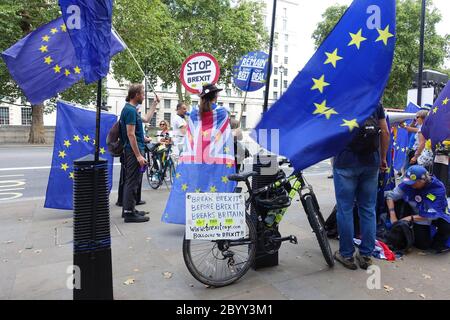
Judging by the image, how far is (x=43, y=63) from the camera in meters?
4.63

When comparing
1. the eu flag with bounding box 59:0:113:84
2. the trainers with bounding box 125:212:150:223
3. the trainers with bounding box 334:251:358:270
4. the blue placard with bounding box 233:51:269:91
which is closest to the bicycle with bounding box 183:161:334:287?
the trainers with bounding box 334:251:358:270

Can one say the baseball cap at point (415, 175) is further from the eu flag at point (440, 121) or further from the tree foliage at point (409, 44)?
the tree foliage at point (409, 44)

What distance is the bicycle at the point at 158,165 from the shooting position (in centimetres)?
852

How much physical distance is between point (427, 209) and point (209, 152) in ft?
8.40

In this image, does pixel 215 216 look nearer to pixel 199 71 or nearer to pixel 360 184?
pixel 360 184

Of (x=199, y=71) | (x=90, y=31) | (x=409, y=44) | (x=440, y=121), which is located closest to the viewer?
(x=90, y=31)

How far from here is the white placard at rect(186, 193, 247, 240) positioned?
A: 337 centimetres

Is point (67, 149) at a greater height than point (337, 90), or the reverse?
point (337, 90)

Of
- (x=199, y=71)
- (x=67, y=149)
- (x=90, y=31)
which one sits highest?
(x=199, y=71)

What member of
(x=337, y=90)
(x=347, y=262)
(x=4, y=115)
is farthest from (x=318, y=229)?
(x=4, y=115)

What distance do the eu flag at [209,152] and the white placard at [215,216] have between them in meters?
1.19

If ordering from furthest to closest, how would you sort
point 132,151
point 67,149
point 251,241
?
point 67,149 → point 132,151 → point 251,241

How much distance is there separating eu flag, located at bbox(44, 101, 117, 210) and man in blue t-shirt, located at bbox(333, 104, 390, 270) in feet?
12.7

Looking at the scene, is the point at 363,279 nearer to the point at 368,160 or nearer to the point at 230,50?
the point at 368,160
